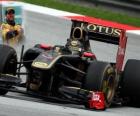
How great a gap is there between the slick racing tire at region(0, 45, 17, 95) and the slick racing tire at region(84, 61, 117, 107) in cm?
116

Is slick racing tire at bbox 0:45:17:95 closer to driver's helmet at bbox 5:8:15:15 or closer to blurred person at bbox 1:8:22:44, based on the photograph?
blurred person at bbox 1:8:22:44

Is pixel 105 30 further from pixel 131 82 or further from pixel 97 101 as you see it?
pixel 97 101

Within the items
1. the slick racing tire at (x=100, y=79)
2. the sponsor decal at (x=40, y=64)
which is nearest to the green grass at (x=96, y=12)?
the slick racing tire at (x=100, y=79)

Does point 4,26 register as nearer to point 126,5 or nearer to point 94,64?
point 126,5

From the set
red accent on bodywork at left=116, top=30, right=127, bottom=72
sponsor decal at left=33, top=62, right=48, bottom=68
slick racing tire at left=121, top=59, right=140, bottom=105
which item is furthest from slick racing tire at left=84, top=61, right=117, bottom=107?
red accent on bodywork at left=116, top=30, right=127, bottom=72

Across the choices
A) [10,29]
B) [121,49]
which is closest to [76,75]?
[121,49]

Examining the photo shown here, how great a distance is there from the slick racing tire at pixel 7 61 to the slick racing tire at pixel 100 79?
116 centimetres

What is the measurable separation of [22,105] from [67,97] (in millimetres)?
1997

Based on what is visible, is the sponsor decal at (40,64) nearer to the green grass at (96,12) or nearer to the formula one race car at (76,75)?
the formula one race car at (76,75)

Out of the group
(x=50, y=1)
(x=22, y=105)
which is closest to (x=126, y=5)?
(x=50, y=1)

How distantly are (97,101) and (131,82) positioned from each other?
3.26 ft

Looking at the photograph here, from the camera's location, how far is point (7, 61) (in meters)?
8.20

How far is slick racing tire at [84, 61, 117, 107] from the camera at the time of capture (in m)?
7.62

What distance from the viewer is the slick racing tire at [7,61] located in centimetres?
812
